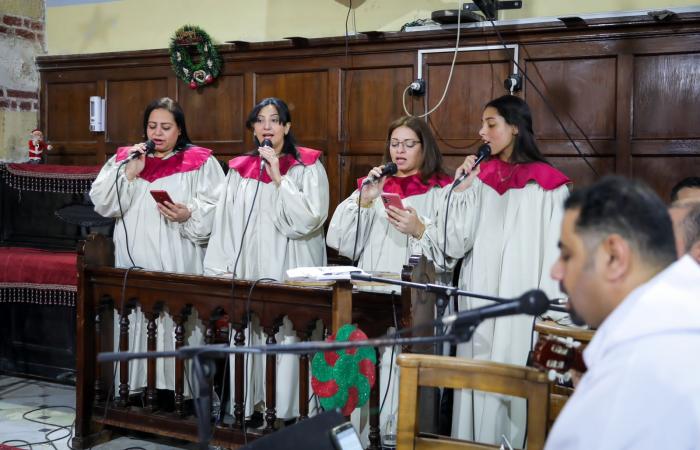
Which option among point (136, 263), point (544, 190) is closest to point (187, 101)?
point (136, 263)

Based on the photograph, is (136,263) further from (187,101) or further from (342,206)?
(187,101)

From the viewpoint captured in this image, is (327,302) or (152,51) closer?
(327,302)

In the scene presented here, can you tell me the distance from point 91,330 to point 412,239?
5.69 feet

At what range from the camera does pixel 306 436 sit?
1.95 m

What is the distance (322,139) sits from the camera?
218 inches


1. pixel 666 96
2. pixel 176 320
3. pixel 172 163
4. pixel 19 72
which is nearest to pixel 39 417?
pixel 176 320

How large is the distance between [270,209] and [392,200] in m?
0.92

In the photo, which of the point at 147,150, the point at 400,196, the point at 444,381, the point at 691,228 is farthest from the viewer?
Result: the point at 147,150

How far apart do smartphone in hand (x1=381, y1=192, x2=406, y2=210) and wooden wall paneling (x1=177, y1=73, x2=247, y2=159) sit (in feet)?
7.42

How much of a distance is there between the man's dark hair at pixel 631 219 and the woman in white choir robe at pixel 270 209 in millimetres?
2737

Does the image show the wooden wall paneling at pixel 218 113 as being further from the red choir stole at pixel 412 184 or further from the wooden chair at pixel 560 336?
the wooden chair at pixel 560 336

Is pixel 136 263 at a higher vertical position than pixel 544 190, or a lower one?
lower

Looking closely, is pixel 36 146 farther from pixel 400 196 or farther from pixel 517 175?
pixel 517 175

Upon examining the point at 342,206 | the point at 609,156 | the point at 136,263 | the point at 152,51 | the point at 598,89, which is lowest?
the point at 136,263
